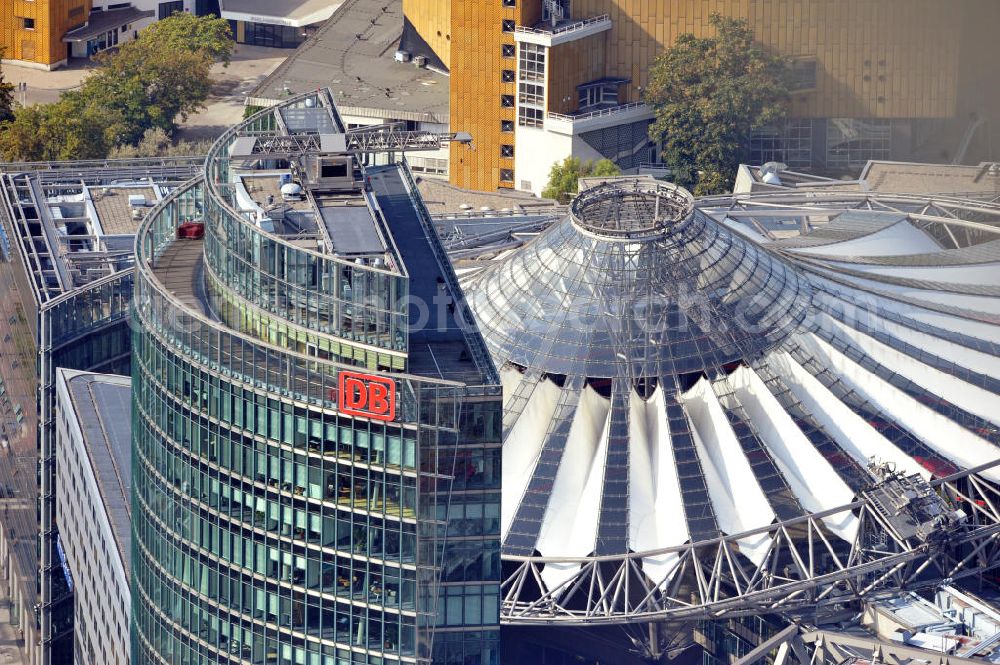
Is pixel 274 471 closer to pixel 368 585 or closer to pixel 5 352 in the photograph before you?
pixel 368 585

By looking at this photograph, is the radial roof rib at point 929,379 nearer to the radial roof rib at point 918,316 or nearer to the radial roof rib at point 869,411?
the radial roof rib at point 869,411

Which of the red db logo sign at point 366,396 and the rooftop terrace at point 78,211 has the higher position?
the rooftop terrace at point 78,211

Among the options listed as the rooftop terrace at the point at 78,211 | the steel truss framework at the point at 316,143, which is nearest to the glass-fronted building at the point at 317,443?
the steel truss framework at the point at 316,143

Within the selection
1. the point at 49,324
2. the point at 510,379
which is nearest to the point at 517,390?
the point at 510,379

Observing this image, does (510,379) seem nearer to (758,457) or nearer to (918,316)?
(758,457)

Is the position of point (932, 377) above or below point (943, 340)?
below

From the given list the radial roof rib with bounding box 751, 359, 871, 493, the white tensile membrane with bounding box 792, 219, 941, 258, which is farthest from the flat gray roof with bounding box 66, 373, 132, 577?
the white tensile membrane with bounding box 792, 219, 941, 258
